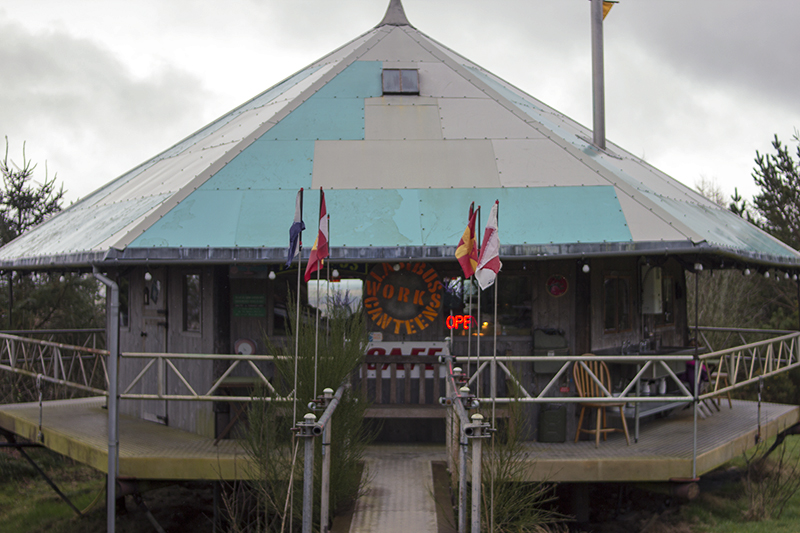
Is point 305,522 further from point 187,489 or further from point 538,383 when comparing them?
point 187,489

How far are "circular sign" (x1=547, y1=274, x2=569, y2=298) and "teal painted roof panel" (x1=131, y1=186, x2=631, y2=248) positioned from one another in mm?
908

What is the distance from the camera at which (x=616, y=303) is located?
10273 mm

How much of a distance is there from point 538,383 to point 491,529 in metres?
4.01

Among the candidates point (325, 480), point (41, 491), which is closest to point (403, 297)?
point (325, 480)

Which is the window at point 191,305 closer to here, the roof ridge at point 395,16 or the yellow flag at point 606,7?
the roof ridge at point 395,16

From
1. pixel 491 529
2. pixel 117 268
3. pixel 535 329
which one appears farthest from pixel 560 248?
pixel 117 268

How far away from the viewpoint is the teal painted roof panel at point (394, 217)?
28.3 feet

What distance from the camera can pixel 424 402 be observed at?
9508 millimetres

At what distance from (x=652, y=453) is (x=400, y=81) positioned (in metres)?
7.62

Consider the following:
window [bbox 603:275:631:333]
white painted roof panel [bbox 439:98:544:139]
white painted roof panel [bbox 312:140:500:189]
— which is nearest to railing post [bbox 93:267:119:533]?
white painted roof panel [bbox 312:140:500:189]

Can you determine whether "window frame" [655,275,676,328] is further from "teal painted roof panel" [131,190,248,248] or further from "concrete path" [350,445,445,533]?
"teal painted roof panel" [131,190,248,248]

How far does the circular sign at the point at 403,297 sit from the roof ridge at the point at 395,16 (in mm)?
8180

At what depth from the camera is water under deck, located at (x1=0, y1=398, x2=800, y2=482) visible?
7996 mm

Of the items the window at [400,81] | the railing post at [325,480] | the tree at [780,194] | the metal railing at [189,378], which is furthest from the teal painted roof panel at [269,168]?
the tree at [780,194]
